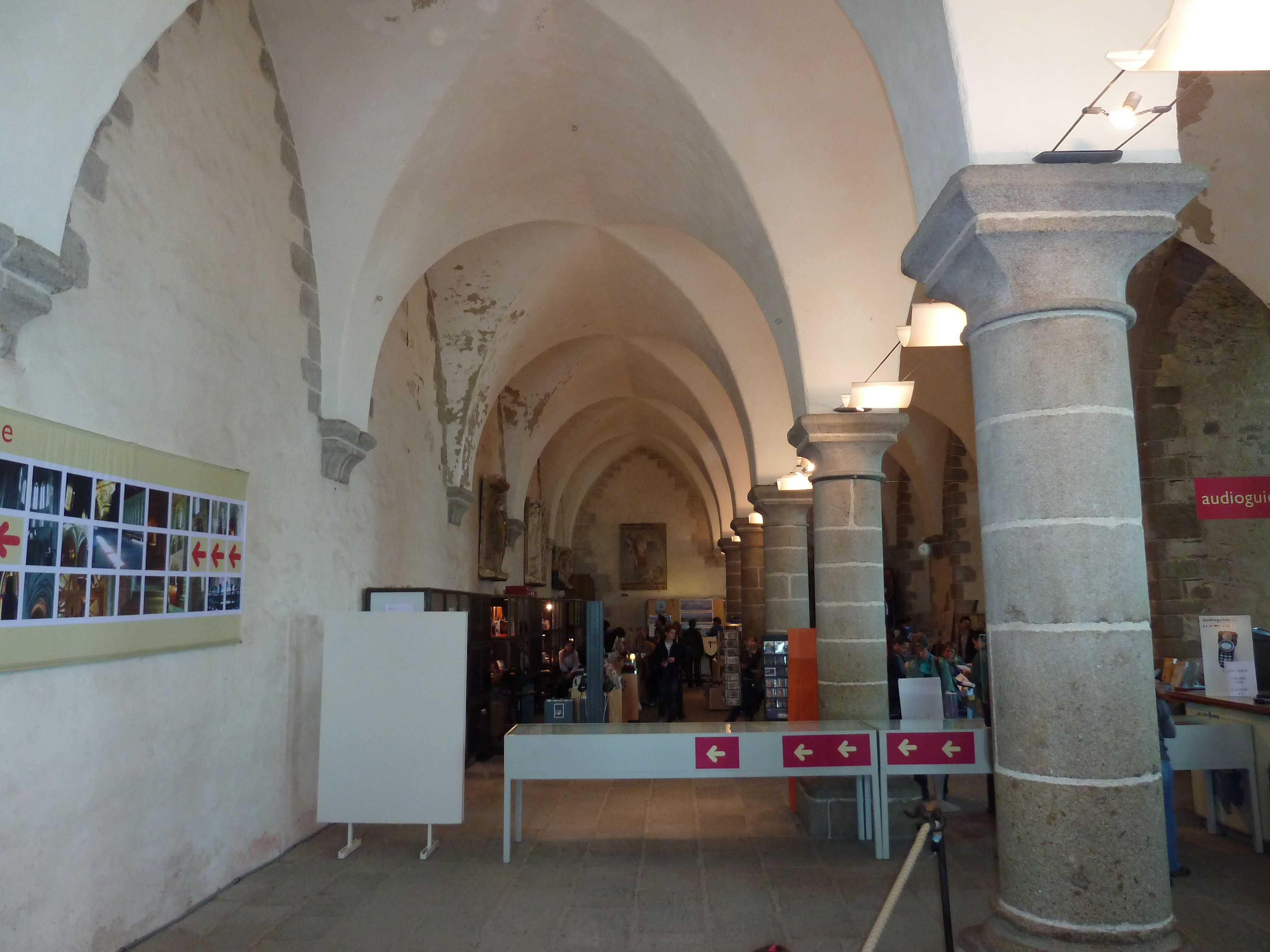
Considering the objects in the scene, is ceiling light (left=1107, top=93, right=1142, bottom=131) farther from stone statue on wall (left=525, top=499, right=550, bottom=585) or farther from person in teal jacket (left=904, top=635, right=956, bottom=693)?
stone statue on wall (left=525, top=499, right=550, bottom=585)

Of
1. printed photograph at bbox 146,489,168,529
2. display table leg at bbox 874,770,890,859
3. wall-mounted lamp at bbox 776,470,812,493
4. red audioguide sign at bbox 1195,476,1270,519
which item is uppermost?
wall-mounted lamp at bbox 776,470,812,493

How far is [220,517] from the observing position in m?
4.71

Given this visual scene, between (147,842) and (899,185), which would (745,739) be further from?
(899,185)

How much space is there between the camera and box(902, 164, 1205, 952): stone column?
97.7 inches

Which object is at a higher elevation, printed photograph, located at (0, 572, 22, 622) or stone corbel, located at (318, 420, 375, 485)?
stone corbel, located at (318, 420, 375, 485)

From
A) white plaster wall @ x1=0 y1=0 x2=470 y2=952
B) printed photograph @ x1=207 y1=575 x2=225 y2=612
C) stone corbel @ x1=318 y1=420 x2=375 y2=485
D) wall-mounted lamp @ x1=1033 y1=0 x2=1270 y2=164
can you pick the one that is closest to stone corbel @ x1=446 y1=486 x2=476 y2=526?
white plaster wall @ x1=0 y1=0 x2=470 y2=952

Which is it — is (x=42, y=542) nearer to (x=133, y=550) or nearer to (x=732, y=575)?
(x=133, y=550)

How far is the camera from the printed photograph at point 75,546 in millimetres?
3564

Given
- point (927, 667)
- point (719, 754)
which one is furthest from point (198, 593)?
point (927, 667)

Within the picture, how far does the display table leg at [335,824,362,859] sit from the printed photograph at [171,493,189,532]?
2.03 metres

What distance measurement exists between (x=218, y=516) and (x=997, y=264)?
3803mm

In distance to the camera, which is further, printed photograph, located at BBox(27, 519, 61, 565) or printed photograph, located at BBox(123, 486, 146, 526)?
printed photograph, located at BBox(123, 486, 146, 526)

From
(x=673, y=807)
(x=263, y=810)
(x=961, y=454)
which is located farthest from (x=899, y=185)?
(x=961, y=454)

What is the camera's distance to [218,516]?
4699 millimetres
